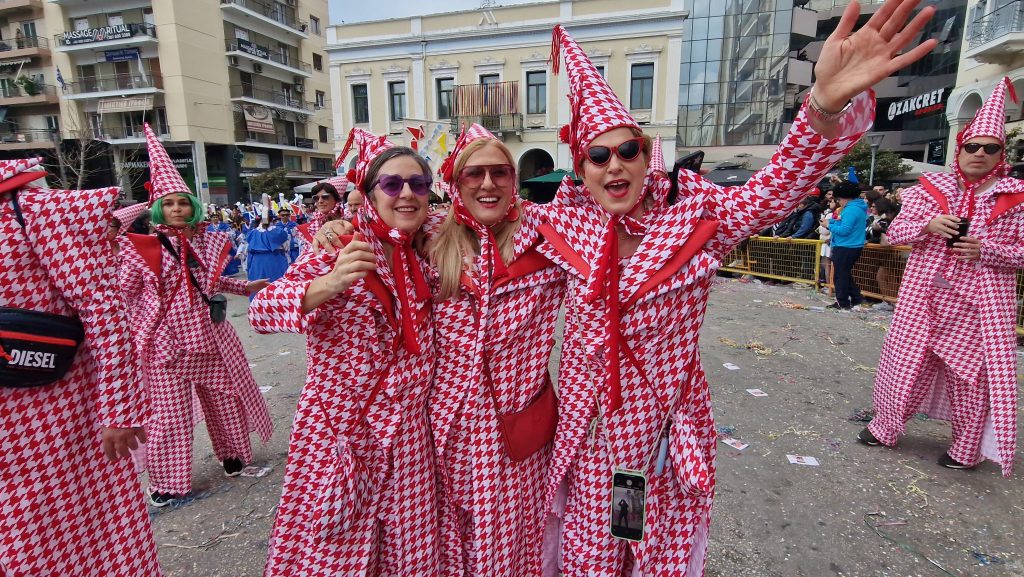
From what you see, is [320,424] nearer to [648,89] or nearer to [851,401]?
[851,401]

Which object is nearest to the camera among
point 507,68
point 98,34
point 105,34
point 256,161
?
point 507,68

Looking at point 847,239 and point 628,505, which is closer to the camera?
point 628,505

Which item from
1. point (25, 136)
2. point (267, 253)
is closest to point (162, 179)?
point (267, 253)

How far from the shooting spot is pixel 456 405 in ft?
5.88

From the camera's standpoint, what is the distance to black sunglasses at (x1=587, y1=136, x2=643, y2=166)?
1.65m

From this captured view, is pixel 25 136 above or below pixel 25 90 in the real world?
below

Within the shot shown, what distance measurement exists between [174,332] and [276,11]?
38476 mm


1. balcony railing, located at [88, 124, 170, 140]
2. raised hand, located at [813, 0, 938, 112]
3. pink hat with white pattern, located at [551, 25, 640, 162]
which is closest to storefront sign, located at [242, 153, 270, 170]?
balcony railing, located at [88, 124, 170, 140]

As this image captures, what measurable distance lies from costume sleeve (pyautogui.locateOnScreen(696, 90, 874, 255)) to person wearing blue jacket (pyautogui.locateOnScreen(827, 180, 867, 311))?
7299 mm

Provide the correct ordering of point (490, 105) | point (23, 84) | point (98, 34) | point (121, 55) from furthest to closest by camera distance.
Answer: point (23, 84), point (121, 55), point (98, 34), point (490, 105)

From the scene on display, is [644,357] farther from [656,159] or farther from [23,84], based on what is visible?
[23,84]

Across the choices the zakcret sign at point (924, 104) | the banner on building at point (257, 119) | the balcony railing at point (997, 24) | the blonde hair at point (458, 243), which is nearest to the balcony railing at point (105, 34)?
the banner on building at point (257, 119)

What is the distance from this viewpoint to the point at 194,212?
315 cm

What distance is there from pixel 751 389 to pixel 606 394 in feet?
11.9
